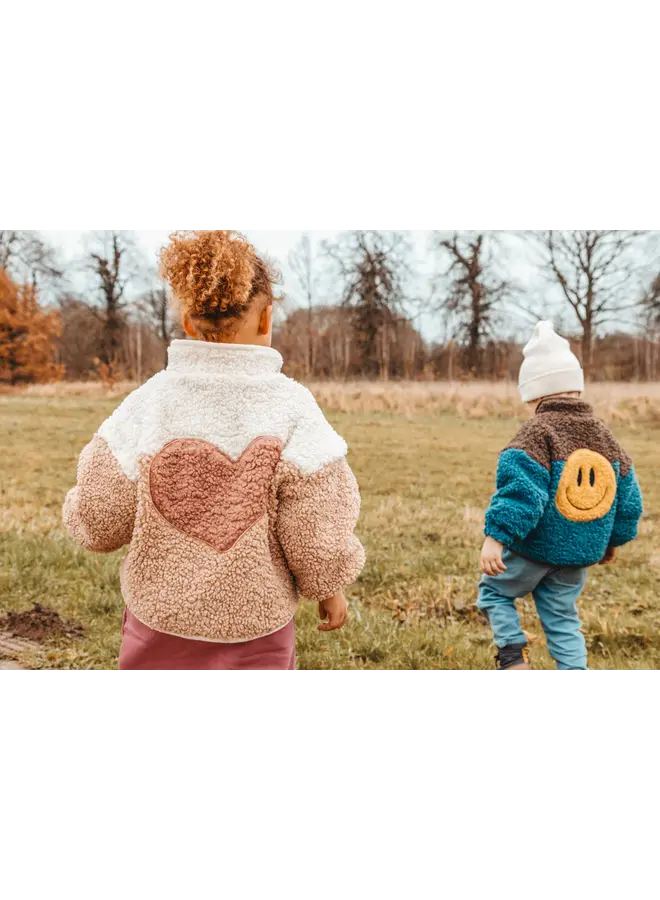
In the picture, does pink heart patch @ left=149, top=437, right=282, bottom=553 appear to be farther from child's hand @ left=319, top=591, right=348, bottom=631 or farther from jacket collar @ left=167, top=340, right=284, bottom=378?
child's hand @ left=319, top=591, right=348, bottom=631

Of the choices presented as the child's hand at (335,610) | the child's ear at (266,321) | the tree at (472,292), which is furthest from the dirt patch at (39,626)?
the tree at (472,292)

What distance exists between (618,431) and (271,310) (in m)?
1.77

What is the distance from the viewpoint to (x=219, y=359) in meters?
1.39

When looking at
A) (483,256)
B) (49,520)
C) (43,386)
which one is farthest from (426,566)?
(43,386)

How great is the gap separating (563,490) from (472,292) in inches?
41.5

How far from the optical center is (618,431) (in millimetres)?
2750

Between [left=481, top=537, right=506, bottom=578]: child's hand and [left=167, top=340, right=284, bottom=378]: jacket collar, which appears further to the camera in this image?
[left=481, top=537, right=506, bottom=578]: child's hand

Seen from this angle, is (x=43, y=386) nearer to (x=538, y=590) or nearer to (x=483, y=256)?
(x=483, y=256)

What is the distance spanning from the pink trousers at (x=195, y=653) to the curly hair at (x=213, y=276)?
61 centimetres

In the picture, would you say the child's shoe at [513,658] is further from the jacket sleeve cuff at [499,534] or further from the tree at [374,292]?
the tree at [374,292]

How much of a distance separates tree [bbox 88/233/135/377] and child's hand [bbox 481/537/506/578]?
5.23ft

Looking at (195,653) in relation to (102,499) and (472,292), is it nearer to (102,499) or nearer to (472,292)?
(102,499)

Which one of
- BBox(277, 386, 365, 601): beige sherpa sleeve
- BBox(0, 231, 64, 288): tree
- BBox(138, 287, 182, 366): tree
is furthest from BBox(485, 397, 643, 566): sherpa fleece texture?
BBox(0, 231, 64, 288): tree

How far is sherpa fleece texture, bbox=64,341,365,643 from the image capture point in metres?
1.37
